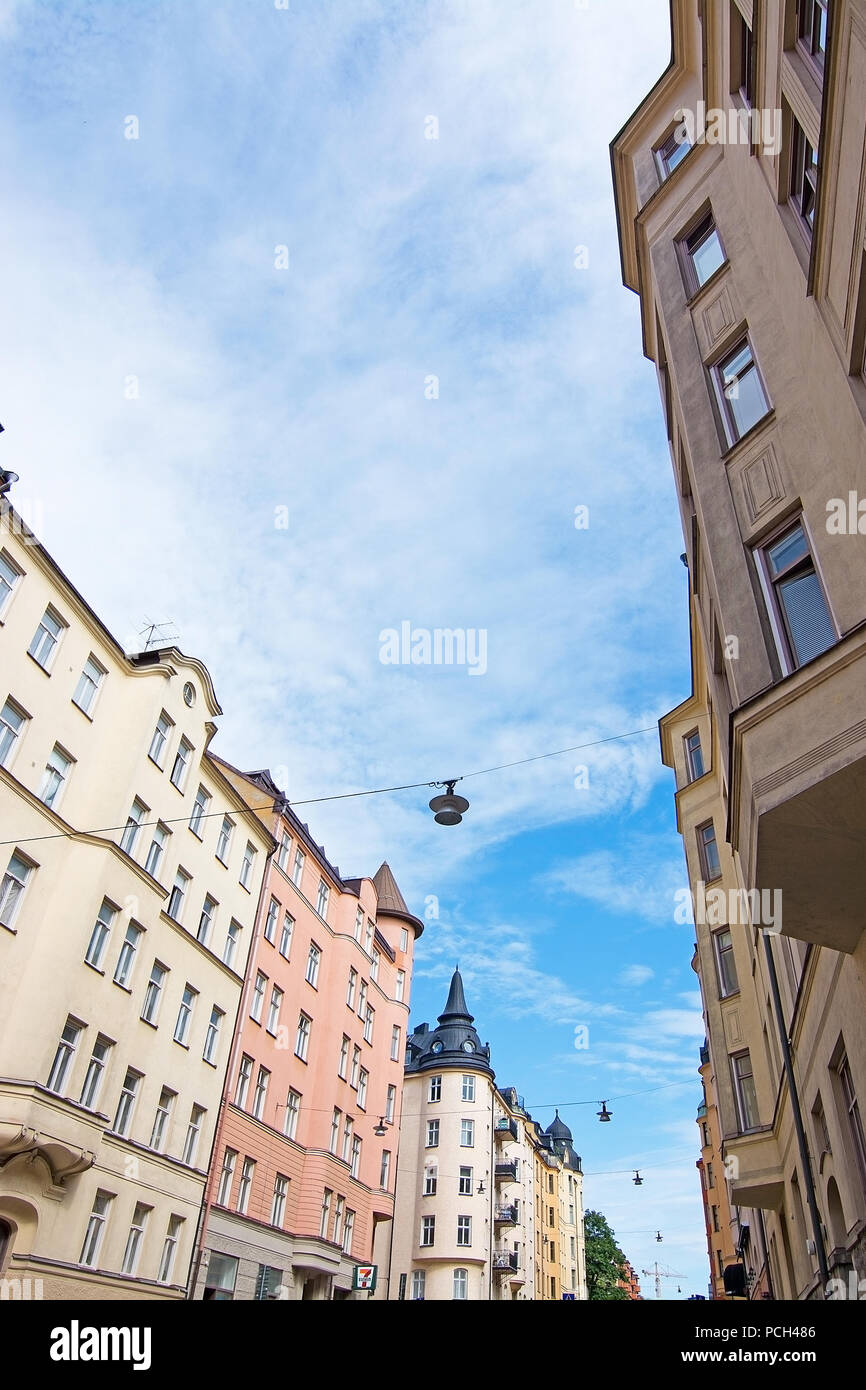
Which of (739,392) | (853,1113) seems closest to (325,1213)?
(853,1113)

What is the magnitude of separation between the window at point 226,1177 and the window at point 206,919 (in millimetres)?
6528

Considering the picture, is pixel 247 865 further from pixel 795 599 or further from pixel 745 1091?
pixel 795 599

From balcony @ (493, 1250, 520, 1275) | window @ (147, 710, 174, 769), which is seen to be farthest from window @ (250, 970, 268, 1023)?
balcony @ (493, 1250, 520, 1275)

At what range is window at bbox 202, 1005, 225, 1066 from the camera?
1085 inches

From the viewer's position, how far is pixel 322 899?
37.8 meters

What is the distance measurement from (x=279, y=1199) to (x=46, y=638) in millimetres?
20825

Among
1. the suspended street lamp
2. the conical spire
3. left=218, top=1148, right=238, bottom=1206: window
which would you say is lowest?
left=218, top=1148, right=238, bottom=1206: window

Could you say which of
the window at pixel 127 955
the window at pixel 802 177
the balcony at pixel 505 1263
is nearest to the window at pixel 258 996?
the window at pixel 127 955

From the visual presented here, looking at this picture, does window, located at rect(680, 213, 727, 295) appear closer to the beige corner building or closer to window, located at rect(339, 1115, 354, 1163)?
the beige corner building

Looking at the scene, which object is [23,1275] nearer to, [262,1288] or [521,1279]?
[262,1288]

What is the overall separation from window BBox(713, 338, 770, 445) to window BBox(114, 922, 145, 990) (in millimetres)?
19600

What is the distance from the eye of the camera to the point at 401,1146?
57.2 meters
